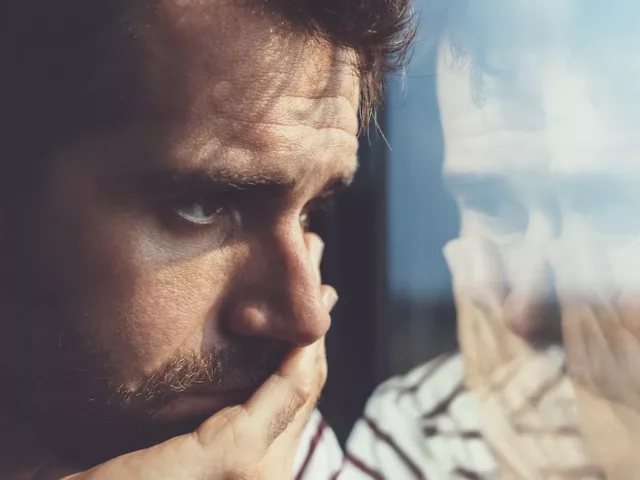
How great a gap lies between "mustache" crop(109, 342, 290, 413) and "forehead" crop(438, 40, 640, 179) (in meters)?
0.34

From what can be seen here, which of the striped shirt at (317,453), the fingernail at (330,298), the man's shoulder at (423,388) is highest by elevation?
the fingernail at (330,298)

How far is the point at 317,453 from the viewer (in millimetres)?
850

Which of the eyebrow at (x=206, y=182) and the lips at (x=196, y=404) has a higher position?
the eyebrow at (x=206, y=182)

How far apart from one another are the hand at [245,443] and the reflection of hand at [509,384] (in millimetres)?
218

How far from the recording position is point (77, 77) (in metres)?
0.57

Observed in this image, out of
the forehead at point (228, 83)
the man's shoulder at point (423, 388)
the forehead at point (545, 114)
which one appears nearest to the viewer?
the forehead at point (228, 83)

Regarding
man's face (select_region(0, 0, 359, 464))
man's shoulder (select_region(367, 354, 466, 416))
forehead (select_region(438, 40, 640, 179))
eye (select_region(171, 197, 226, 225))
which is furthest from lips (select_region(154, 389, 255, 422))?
forehead (select_region(438, 40, 640, 179))

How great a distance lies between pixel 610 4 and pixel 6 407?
0.74 meters

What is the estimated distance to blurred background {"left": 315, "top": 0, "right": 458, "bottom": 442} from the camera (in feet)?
2.65

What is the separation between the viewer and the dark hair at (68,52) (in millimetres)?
568

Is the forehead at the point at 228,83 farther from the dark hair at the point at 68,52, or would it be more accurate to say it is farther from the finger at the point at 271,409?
the finger at the point at 271,409

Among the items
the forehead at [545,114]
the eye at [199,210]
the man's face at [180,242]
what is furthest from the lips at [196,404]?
the forehead at [545,114]

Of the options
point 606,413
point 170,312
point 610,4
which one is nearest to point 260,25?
point 170,312

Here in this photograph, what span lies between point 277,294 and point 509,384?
0.35m
